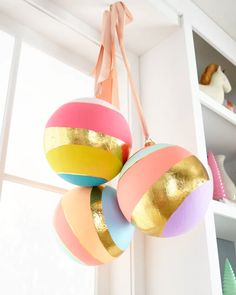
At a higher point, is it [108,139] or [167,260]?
[108,139]

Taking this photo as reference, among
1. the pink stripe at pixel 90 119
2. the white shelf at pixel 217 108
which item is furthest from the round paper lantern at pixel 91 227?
the white shelf at pixel 217 108

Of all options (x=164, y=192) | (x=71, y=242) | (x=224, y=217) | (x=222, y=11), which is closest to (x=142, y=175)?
(x=164, y=192)

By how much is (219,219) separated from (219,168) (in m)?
0.24

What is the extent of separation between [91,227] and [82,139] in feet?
0.51

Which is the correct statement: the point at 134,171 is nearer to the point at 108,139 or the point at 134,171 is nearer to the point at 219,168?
the point at 108,139

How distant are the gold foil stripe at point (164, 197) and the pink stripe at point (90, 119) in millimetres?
129

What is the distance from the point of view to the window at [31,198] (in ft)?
2.61

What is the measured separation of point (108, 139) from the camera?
61 centimetres

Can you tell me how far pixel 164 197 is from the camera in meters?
0.55

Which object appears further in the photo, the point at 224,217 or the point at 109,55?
the point at 224,217

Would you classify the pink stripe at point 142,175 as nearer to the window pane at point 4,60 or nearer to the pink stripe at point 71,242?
the pink stripe at point 71,242

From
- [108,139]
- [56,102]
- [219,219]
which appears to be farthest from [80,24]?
[219,219]

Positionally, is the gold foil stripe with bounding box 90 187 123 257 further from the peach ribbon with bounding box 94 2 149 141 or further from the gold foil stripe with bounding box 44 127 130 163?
the peach ribbon with bounding box 94 2 149 141

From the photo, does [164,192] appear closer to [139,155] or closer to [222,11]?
[139,155]
